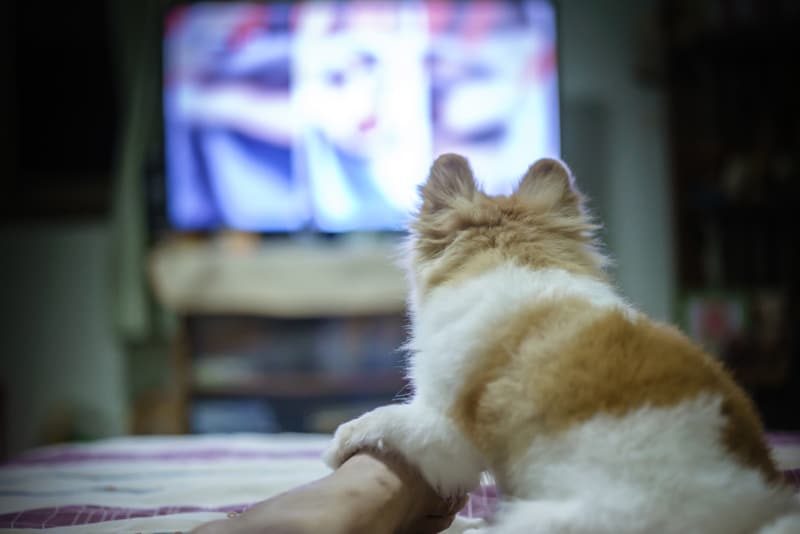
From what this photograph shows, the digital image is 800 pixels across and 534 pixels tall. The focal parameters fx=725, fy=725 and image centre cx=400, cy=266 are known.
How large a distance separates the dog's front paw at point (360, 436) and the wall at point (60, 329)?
9.18 feet

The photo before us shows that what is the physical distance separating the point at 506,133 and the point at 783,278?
1.41 metres

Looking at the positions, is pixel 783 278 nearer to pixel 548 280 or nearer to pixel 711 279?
pixel 711 279

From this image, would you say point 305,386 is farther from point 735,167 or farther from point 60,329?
point 735,167

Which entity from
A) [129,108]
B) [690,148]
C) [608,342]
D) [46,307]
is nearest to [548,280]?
[608,342]

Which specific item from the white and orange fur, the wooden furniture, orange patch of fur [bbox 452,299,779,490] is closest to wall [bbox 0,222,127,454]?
the wooden furniture

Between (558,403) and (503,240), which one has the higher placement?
(503,240)

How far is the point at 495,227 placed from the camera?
3.69ft

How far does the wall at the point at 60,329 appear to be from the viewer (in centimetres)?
353

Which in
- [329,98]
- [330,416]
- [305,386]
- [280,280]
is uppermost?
[329,98]

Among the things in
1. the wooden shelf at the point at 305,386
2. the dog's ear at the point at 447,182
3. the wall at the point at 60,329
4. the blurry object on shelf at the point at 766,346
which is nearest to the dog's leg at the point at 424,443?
the dog's ear at the point at 447,182

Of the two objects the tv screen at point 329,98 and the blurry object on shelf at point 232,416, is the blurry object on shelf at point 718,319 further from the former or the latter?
the blurry object on shelf at point 232,416

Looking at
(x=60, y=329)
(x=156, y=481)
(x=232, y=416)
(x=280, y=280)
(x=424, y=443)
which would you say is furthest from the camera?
(x=60, y=329)

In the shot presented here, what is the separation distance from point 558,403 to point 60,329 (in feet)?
10.8

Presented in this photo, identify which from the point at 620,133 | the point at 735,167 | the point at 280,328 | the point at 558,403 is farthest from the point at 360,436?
the point at 620,133
